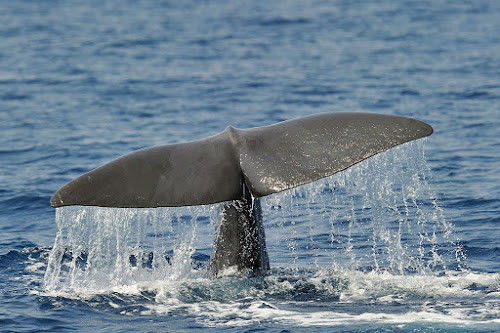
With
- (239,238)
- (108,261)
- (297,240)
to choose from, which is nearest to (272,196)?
(239,238)

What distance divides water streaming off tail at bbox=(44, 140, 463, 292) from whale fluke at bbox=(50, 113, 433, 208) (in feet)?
0.98

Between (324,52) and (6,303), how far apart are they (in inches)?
752

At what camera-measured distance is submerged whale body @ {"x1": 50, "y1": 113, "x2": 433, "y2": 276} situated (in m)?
7.54

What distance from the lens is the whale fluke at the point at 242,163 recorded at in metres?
7.54

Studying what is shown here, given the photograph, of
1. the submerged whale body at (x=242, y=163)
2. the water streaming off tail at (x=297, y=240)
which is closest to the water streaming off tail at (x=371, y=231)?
the water streaming off tail at (x=297, y=240)

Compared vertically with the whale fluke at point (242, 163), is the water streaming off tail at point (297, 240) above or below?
below

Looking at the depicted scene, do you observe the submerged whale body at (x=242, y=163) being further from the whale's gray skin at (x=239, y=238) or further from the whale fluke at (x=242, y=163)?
the whale's gray skin at (x=239, y=238)

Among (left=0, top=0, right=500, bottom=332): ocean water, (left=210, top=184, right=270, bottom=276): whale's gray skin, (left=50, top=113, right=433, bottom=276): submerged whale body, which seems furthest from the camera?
(left=0, top=0, right=500, bottom=332): ocean water

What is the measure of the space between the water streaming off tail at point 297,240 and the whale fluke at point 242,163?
30cm

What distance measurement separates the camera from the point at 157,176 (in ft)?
25.6

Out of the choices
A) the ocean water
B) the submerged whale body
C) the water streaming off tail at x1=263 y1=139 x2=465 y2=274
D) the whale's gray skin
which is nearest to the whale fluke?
the submerged whale body

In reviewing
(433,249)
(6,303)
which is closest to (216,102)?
(433,249)

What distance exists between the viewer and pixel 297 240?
11.4 m

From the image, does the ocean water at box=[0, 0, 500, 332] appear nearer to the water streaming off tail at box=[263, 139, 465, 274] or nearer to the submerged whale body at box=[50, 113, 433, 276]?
the water streaming off tail at box=[263, 139, 465, 274]
